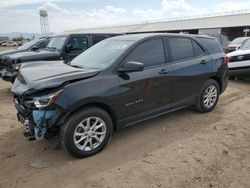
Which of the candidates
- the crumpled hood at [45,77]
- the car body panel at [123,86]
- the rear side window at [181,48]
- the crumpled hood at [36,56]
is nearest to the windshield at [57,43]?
the crumpled hood at [36,56]

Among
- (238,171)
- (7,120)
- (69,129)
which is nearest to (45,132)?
(69,129)

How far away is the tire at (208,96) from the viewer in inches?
214

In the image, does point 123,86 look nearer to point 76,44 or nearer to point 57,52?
point 57,52

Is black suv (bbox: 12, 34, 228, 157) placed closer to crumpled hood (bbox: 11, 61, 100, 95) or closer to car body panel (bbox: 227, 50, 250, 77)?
crumpled hood (bbox: 11, 61, 100, 95)

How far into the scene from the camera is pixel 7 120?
5.40 m

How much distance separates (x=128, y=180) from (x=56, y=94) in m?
1.47

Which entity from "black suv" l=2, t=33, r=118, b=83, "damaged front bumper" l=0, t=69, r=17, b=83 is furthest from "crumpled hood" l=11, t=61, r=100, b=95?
"black suv" l=2, t=33, r=118, b=83

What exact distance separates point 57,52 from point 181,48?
4602mm

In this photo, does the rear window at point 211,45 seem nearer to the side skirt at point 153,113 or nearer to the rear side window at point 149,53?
→ the side skirt at point 153,113

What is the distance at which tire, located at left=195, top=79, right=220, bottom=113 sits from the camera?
214 inches

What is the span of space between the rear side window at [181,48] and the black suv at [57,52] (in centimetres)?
417

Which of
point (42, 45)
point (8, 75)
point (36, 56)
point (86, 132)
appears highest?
point (42, 45)

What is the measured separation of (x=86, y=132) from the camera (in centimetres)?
374

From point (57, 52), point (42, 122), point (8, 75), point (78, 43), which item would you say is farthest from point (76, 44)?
point (42, 122)
